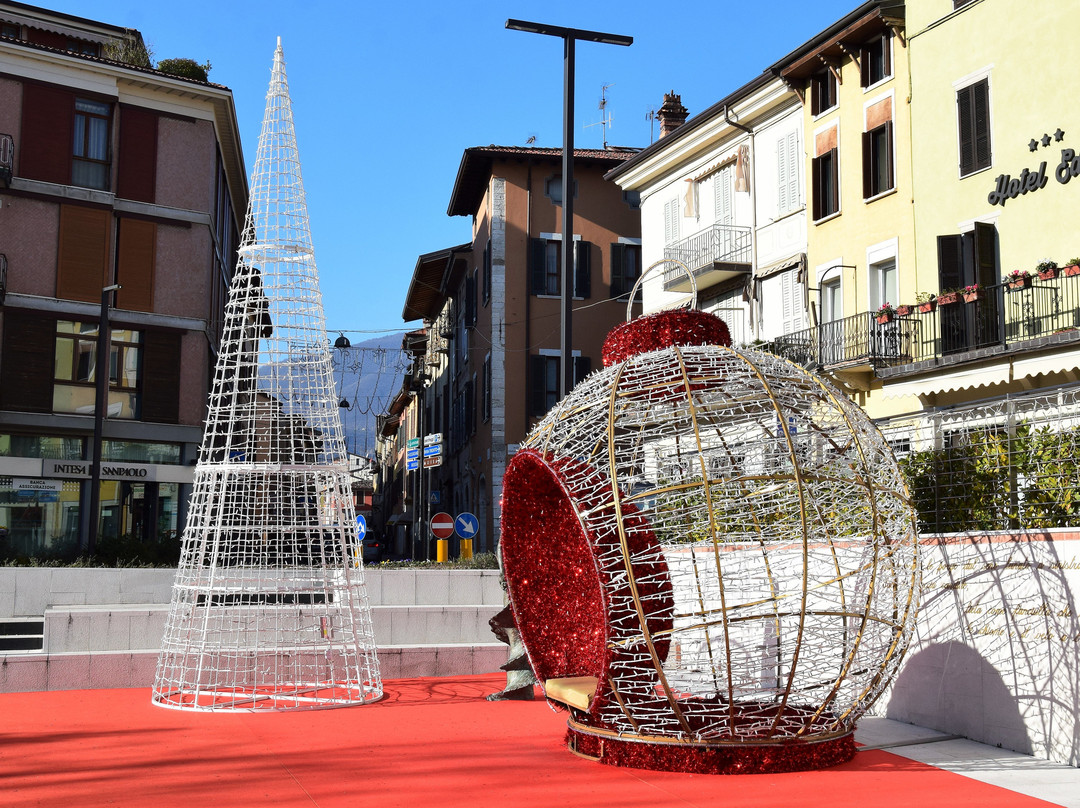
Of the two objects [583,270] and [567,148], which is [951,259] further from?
[583,270]

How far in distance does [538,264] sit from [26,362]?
15.5 metres

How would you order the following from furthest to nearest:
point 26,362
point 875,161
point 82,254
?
1. point 82,254
2. point 26,362
3. point 875,161

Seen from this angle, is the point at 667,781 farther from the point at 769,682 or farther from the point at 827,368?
the point at 827,368

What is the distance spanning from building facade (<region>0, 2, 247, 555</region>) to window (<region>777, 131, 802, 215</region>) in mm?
15554

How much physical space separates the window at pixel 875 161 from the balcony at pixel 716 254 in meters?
4.21

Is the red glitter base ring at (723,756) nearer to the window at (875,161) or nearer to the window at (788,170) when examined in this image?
the window at (875,161)

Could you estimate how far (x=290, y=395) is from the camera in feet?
39.7

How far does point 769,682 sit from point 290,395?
18.9 ft

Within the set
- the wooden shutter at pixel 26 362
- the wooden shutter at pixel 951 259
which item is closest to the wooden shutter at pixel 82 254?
the wooden shutter at pixel 26 362

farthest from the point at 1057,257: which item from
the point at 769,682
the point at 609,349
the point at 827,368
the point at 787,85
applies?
the point at 609,349

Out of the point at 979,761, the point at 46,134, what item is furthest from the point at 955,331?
the point at 46,134

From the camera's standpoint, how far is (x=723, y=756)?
732cm

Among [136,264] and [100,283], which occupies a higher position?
[136,264]

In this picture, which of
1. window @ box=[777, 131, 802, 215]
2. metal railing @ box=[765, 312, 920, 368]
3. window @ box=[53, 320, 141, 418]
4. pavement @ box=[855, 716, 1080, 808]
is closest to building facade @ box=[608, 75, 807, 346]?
window @ box=[777, 131, 802, 215]
